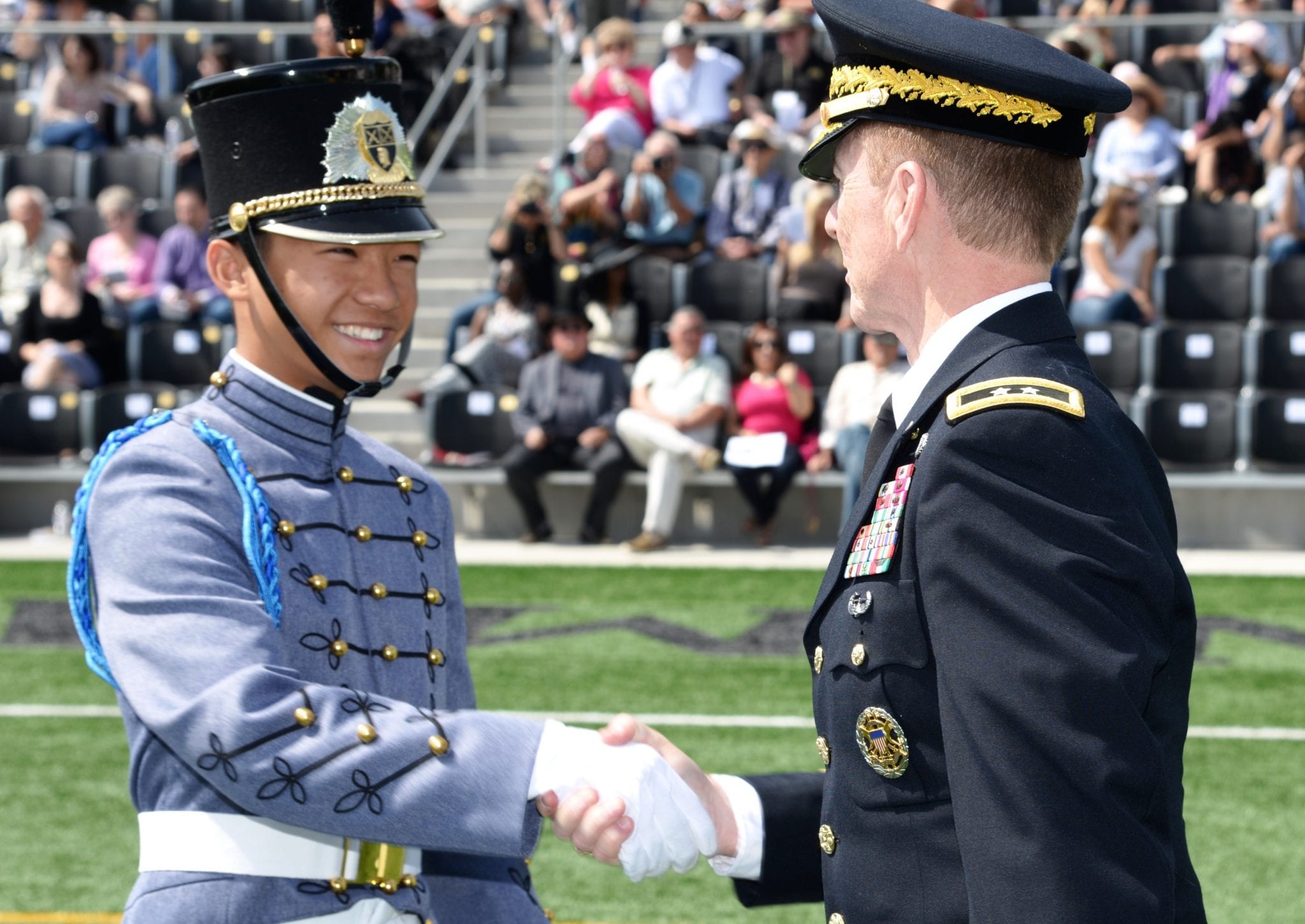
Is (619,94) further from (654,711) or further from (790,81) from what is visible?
(654,711)

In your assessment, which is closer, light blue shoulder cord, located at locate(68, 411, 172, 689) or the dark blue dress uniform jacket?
the dark blue dress uniform jacket

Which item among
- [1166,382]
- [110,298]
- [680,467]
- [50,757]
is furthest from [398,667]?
[110,298]

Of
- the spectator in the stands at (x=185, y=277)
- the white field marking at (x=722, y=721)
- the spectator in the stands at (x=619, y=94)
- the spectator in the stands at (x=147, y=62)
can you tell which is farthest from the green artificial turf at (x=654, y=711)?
the spectator in the stands at (x=147, y=62)

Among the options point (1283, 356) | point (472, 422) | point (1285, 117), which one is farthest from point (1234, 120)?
point (472, 422)

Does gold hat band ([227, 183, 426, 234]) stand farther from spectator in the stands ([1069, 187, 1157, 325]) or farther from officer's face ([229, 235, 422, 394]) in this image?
spectator in the stands ([1069, 187, 1157, 325])

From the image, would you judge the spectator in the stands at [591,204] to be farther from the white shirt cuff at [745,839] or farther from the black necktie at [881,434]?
the black necktie at [881,434]

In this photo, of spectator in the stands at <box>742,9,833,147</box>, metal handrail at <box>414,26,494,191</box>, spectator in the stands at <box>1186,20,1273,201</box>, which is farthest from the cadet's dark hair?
metal handrail at <box>414,26,494,191</box>

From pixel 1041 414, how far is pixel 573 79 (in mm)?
15095

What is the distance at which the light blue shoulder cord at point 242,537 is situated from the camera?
2.48 meters

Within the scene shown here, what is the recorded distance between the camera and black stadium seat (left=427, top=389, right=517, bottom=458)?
1248 cm

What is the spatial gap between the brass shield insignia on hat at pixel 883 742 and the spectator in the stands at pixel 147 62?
1547 cm

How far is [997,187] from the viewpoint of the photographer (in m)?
1.97

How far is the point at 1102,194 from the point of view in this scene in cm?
1253

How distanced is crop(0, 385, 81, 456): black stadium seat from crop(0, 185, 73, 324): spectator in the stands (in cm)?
99
